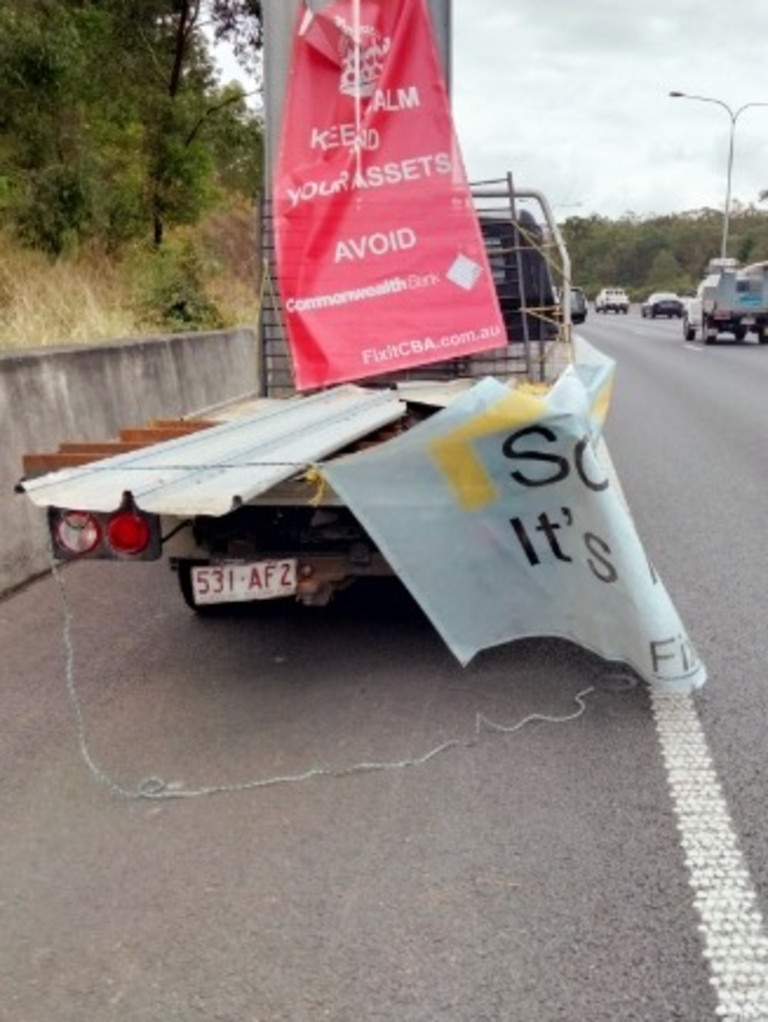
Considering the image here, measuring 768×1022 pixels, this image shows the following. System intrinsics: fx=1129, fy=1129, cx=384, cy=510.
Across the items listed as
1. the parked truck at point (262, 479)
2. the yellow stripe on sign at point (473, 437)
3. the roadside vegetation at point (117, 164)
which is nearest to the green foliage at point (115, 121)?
the roadside vegetation at point (117, 164)

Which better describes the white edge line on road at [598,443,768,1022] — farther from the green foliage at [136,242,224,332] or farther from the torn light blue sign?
the green foliage at [136,242,224,332]

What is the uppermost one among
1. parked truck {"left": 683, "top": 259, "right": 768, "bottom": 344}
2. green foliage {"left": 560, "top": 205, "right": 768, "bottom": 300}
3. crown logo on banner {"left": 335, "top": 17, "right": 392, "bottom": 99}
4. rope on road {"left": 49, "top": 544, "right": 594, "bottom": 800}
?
crown logo on banner {"left": 335, "top": 17, "right": 392, "bottom": 99}

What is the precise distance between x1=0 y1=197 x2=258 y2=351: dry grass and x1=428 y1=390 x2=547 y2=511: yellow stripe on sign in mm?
3939

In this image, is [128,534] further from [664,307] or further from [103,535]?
[664,307]

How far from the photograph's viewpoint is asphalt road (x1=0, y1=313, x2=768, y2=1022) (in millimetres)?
2758

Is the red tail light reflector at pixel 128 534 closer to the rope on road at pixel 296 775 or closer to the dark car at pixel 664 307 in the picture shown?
the rope on road at pixel 296 775

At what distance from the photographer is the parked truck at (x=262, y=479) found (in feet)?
12.7

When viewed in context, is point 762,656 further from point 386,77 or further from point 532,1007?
point 386,77

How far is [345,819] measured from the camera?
3582 millimetres

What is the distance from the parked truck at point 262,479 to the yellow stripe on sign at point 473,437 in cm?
43

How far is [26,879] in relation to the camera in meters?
3.27

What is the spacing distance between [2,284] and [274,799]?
8952 millimetres

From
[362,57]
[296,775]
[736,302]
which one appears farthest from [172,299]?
[736,302]

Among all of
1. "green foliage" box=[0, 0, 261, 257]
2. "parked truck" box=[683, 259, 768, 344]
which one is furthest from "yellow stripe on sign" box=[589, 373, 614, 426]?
"parked truck" box=[683, 259, 768, 344]
